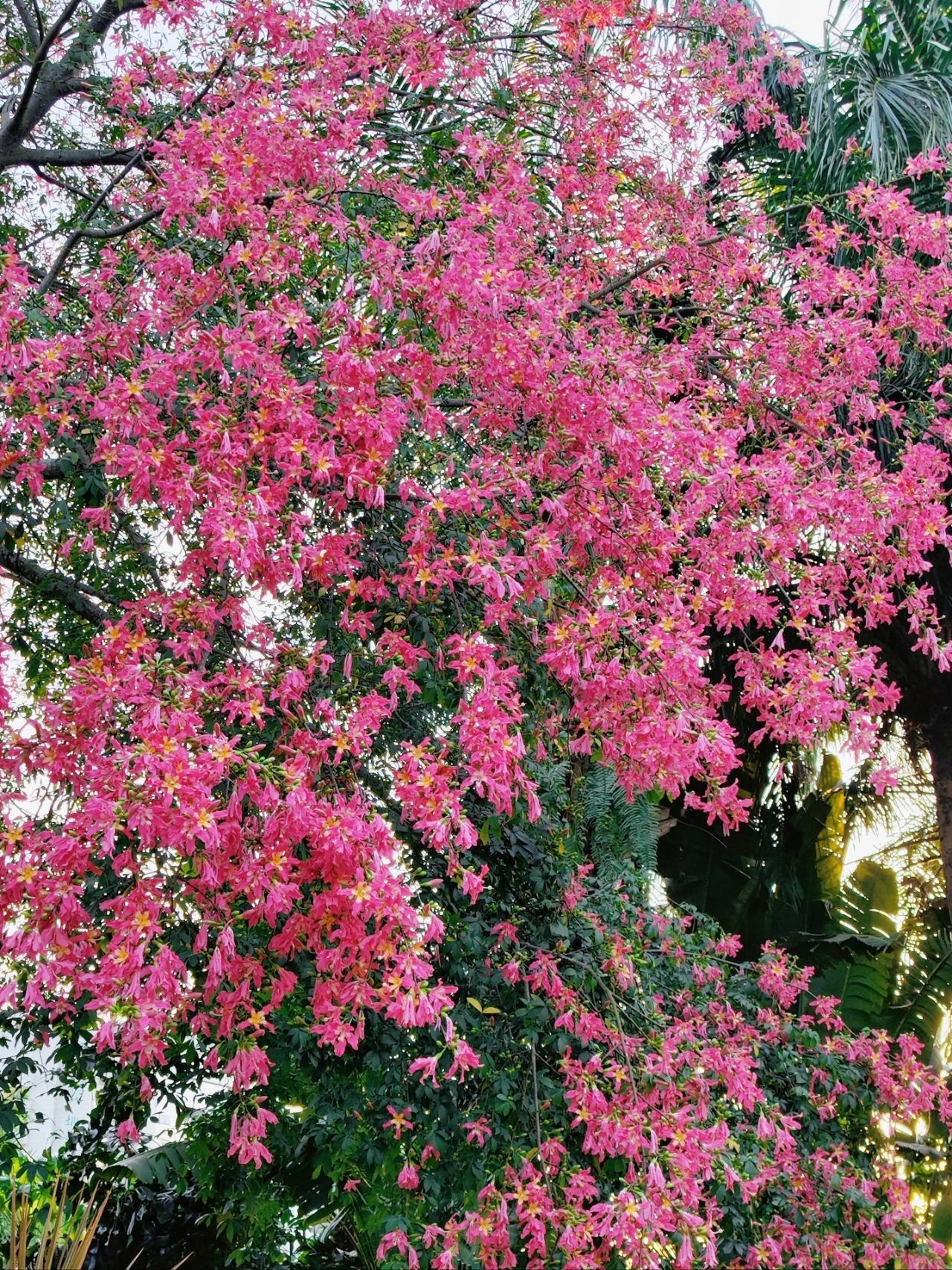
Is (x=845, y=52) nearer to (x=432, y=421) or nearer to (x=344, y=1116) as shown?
(x=432, y=421)

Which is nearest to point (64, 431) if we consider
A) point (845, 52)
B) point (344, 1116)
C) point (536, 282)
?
point (536, 282)

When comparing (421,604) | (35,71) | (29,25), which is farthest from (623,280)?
(29,25)

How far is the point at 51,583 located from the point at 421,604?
1.41 meters

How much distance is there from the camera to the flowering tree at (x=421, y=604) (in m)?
2.54

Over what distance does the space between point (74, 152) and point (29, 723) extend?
9.82 ft

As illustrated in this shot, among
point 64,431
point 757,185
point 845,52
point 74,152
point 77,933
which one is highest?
point 845,52

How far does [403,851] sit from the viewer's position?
140 inches

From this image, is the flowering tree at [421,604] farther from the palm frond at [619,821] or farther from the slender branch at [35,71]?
the palm frond at [619,821]

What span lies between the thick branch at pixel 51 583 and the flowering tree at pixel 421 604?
0.6 inches

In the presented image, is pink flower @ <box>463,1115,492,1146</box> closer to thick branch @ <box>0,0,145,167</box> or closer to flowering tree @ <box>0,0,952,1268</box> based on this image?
flowering tree @ <box>0,0,952,1268</box>

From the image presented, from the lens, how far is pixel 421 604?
3.25 metres

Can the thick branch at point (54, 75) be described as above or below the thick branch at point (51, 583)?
above

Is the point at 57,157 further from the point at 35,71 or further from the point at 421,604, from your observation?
the point at 421,604

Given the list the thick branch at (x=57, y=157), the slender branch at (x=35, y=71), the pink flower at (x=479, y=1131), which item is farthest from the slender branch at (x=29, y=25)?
the pink flower at (x=479, y=1131)
